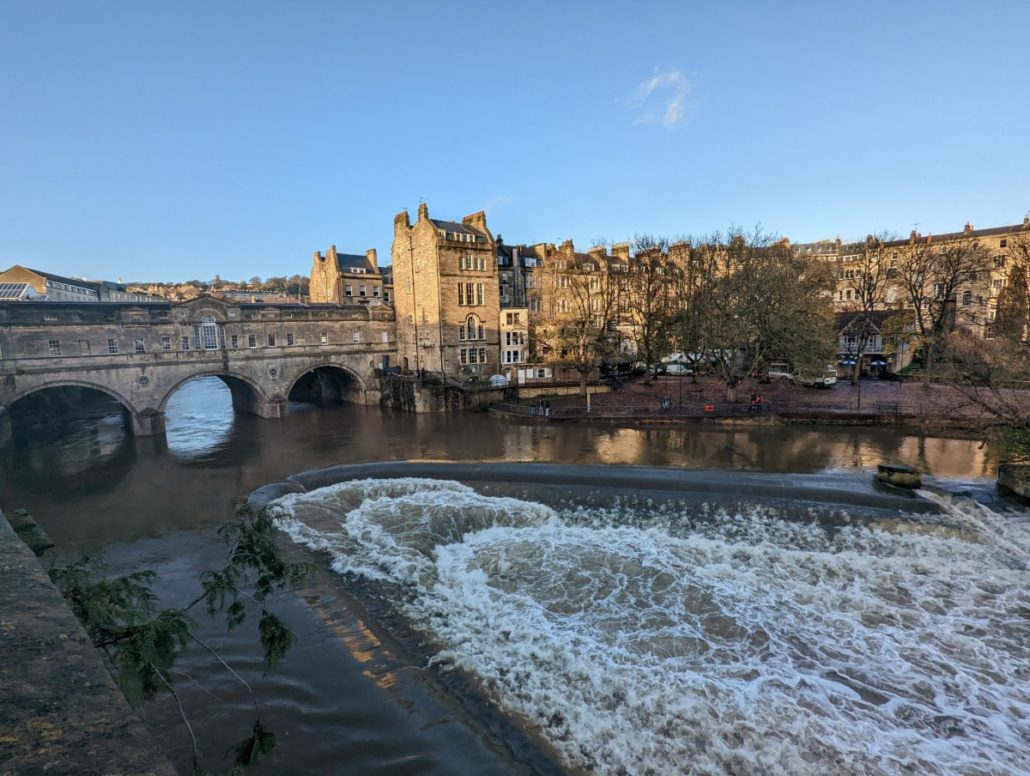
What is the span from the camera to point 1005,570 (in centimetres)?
1238

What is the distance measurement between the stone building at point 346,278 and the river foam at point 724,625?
42585mm

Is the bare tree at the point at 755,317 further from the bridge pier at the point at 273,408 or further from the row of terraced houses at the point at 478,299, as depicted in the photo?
the bridge pier at the point at 273,408

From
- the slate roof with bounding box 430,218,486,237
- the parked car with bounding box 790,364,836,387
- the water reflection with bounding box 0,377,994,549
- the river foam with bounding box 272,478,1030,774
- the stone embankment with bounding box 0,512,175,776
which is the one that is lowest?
the river foam with bounding box 272,478,1030,774

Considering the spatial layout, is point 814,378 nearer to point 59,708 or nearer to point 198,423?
point 59,708

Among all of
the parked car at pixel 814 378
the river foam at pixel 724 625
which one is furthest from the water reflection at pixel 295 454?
the parked car at pixel 814 378

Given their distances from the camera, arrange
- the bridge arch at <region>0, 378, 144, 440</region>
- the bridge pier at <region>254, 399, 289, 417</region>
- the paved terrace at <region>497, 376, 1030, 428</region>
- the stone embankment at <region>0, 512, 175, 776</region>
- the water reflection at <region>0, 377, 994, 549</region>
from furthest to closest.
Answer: the bridge pier at <region>254, 399, 289, 417</region> → the bridge arch at <region>0, 378, 144, 440</region> → the paved terrace at <region>497, 376, 1030, 428</region> → the water reflection at <region>0, 377, 994, 549</region> → the stone embankment at <region>0, 512, 175, 776</region>

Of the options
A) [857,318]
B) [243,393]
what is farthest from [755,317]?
[243,393]

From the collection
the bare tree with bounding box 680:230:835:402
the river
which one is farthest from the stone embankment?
the bare tree with bounding box 680:230:835:402

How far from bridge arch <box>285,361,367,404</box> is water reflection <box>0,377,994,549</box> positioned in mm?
5407

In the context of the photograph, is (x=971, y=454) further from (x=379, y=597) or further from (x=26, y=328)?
(x=26, y=328)

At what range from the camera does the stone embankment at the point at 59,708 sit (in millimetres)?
2316

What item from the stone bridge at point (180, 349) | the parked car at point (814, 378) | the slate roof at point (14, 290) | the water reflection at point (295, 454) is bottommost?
the water reflection at point (295, 454)

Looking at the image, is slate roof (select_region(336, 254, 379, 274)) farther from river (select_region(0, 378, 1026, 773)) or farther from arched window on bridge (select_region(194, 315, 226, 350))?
river (select_region(0, 378, 1026, 773))

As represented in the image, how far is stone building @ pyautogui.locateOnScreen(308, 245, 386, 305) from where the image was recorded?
55875mm
